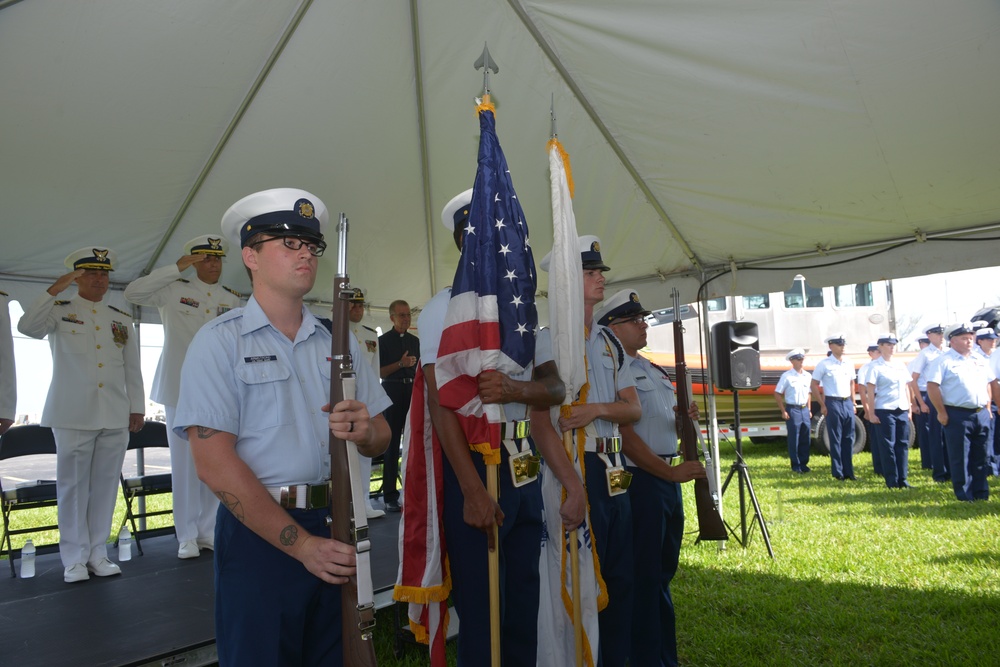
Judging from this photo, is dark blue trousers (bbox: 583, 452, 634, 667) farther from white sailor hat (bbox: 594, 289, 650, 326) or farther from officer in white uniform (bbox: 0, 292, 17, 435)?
officer in white uniform (bbox: 0, 292, 17, 435)

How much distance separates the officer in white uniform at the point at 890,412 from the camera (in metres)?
9.77

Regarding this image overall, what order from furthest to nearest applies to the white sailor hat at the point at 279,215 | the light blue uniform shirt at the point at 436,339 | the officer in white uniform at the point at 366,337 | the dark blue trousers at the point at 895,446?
the dark blue trousers at the point at 895,446 → the officer in white uniform at the point at 366,337 → the light blue uniform shirt at the point at 436,339 → the white sailor hat at the point at 279,215

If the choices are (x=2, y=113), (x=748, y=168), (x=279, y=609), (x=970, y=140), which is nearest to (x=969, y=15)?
(x=970, y=140)

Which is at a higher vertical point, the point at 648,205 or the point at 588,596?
the point at 648,205

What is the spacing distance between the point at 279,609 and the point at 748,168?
13.6 feet

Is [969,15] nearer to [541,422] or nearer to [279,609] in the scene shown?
[541,422]

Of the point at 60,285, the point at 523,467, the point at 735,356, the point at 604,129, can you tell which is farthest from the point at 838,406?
the point at 60,285

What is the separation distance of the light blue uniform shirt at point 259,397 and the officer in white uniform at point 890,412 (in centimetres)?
988

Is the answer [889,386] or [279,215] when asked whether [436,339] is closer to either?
[279,215]

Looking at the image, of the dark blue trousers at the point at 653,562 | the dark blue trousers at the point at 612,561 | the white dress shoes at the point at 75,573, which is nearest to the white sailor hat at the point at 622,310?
the dark blue trousers at the point at 653,562

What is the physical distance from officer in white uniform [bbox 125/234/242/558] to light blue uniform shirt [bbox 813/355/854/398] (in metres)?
9.50

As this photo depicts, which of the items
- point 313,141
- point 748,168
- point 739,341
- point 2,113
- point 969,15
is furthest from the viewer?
point 739,341

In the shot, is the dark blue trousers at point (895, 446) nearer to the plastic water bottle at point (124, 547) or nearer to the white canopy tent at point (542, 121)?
the white canopy tent at point (542, 121)

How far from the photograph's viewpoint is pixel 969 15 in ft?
10.7
